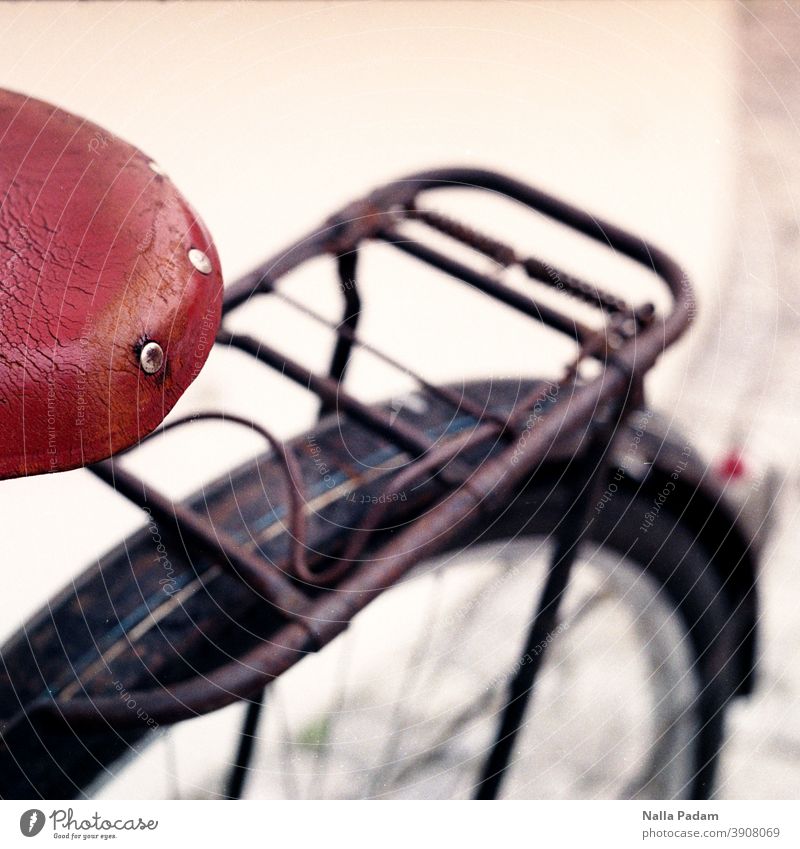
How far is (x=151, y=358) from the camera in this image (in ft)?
1.08

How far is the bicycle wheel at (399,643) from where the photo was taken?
0.44m

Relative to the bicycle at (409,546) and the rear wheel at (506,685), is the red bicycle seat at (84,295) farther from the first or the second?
the rear wheel at (506,685)

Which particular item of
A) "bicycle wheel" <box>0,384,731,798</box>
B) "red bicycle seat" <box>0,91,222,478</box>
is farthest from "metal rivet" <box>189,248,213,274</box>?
"bicycle wheel" <box>0,384,731,798</box>

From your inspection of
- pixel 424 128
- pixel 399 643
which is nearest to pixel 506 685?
pixel 399 643

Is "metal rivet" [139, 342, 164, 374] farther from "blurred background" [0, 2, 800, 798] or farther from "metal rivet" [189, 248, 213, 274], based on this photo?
"blurred background" [0, 2, 800, 798]

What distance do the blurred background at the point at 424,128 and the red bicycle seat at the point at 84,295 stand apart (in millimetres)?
212

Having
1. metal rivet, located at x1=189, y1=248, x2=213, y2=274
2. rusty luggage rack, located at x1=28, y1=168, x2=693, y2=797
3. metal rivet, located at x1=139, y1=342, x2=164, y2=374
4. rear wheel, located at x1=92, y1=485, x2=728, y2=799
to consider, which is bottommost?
rear wheel, located at x1=92, y1=485, x2=728, y2=799

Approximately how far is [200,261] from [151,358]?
0.04 m

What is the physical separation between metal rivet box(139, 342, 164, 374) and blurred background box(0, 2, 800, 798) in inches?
8.5

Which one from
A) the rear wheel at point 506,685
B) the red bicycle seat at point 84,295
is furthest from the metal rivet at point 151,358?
the rear wheel at point 506,685

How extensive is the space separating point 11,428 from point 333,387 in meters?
0.16

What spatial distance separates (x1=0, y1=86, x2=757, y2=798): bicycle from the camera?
355mm
